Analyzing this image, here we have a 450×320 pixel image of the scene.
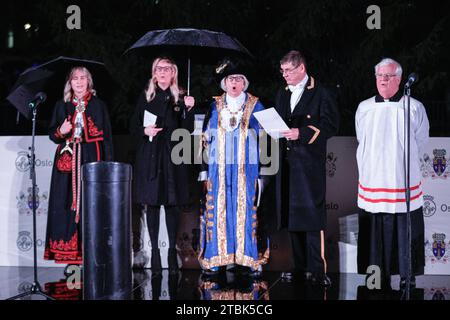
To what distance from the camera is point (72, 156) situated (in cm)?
619

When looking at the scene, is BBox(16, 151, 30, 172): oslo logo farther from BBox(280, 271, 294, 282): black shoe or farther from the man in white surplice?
the man in white surplice

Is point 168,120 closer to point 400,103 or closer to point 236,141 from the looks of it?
point 236,141

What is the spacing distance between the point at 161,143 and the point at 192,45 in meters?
0.87

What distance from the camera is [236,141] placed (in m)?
6.07

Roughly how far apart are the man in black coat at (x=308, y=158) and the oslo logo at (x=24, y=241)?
8.11 feet

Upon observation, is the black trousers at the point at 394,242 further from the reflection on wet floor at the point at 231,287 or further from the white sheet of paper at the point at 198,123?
the white sheet of paper at the point at 198,123

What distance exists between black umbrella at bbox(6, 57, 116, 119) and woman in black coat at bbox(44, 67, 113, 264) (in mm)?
117

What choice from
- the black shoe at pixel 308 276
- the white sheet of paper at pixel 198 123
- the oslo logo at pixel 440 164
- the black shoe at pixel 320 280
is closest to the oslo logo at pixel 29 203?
the white sheet of paper at pixel 198 123

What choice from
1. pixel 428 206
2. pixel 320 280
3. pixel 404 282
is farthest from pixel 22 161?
pixel 428 206

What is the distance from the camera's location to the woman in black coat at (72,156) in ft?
20.2

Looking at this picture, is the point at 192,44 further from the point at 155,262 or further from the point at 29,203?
the point at 29,203

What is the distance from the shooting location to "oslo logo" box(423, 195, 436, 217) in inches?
254
